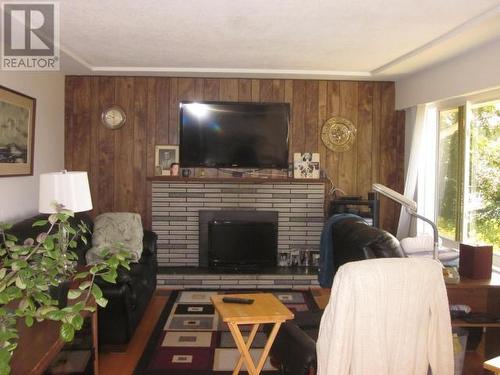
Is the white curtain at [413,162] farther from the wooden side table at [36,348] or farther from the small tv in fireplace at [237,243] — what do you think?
the wooden side table at [36,348]

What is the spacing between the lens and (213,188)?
5.62 meters

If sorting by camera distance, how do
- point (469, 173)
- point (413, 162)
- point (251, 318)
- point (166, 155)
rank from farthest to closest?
1. point (166, 155)
2. point (413, 162)
3. point (469, 173)
4. point (251, 318)

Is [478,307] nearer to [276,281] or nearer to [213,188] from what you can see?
[276,281]

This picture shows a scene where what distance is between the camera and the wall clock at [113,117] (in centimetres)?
561

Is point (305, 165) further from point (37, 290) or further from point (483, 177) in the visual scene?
point (37, 290)

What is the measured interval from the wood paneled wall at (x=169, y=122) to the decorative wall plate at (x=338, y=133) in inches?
2.5

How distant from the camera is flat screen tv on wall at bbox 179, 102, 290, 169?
18.1 ft

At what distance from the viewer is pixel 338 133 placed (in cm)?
573

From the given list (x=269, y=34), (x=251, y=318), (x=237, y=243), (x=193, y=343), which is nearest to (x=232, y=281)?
(x=237, y=243)

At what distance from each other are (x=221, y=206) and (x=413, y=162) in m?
2.22

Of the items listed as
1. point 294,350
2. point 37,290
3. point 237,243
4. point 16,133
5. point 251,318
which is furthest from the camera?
point 237,243

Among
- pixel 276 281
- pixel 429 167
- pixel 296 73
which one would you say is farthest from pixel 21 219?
pixel 429 167

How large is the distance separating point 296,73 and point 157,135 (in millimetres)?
1763

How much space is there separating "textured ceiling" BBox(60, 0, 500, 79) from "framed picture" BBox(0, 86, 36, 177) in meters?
0.62
